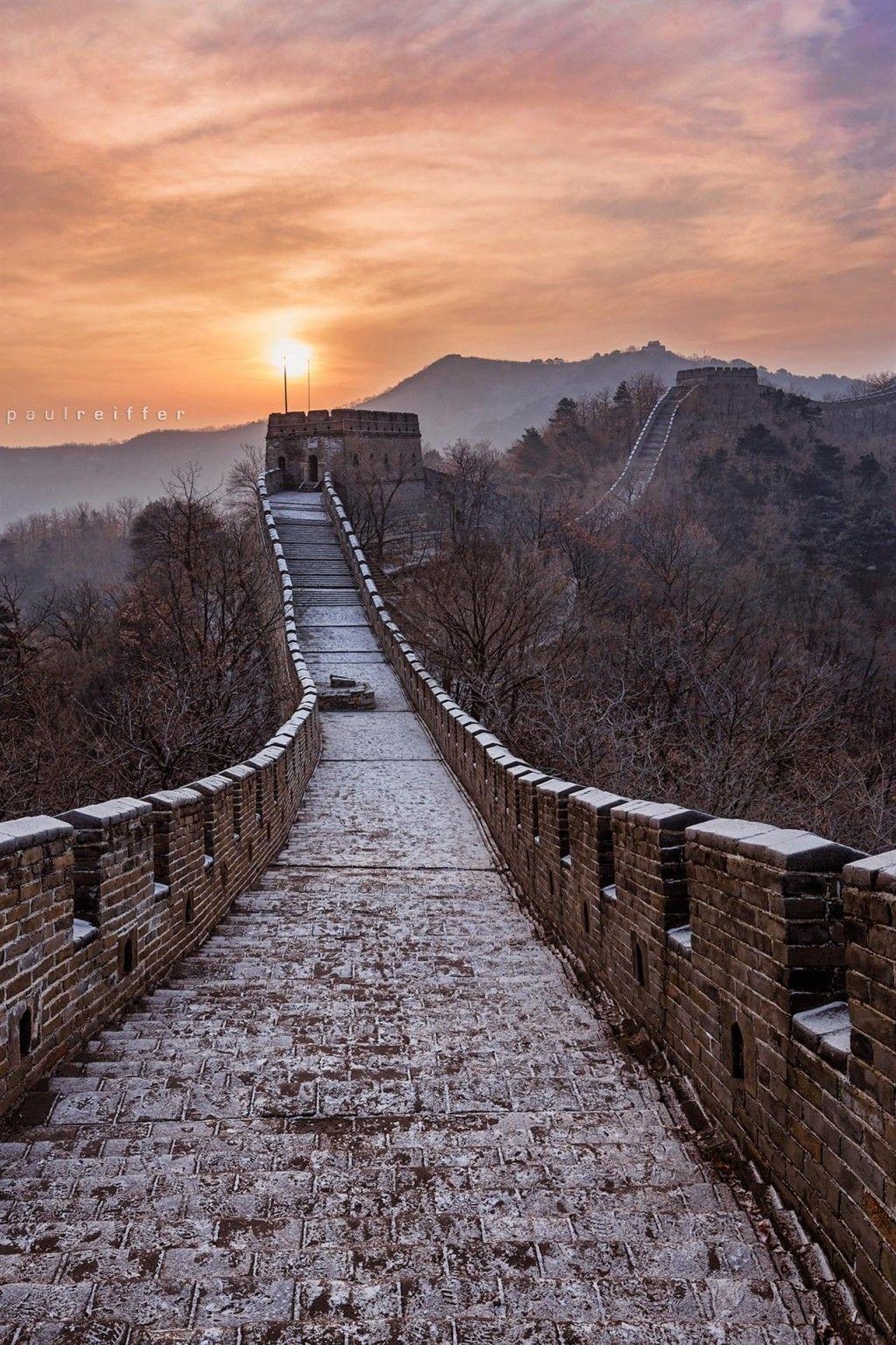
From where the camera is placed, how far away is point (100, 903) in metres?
5.33

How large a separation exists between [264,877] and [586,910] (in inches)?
173

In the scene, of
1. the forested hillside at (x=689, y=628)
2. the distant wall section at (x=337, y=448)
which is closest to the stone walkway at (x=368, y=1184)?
the forested hillside at (x=689, y=628)

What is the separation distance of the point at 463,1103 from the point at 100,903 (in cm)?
193

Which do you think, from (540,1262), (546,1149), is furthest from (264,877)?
(540,1262)

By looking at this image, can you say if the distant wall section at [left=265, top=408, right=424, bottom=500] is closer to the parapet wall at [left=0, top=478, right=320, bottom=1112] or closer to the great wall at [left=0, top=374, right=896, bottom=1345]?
the parapet wall at [left=0, top=478, right=320, bottom=1112]

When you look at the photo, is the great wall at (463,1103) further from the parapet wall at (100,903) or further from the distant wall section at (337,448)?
the distant wall section at (337,448)

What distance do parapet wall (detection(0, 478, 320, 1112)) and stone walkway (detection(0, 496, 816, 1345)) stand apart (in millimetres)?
167

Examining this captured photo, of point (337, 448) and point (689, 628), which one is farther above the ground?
point (337, 448)

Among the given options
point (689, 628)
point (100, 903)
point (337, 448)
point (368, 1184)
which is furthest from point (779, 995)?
point (337, 448)

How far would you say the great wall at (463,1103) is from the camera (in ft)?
9.40

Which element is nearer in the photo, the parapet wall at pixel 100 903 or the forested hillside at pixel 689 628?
the parapet wall at pixel 100 903

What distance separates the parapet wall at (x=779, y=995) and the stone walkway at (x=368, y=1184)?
183mm

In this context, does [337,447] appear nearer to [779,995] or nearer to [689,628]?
[689,628]

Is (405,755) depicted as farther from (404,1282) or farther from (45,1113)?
(404,1282)
